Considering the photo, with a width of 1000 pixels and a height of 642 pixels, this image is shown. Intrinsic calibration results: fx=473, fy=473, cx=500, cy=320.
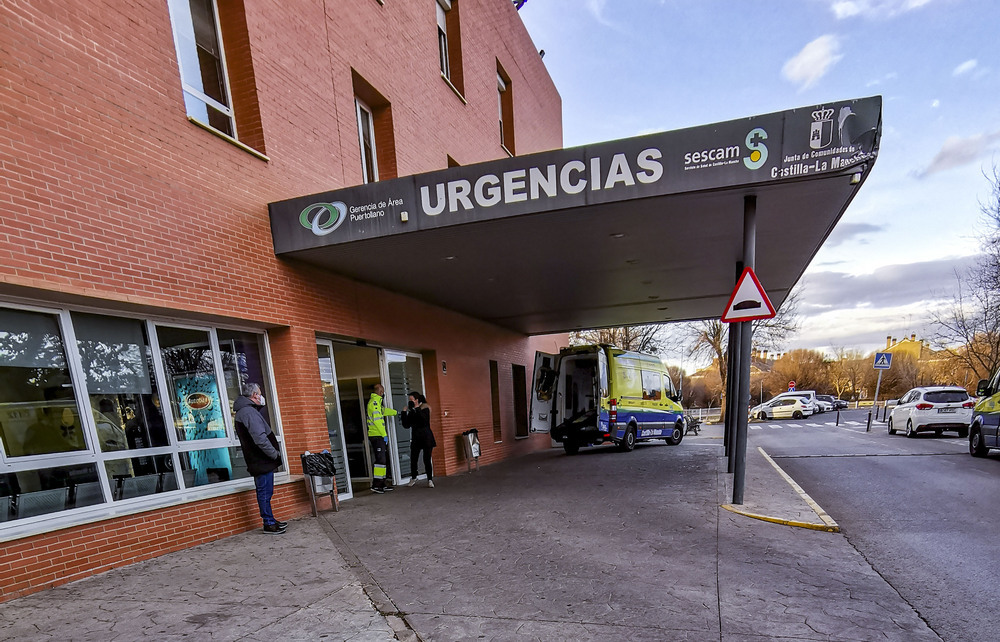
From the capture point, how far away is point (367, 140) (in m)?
8.95

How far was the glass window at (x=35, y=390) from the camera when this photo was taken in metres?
3.95

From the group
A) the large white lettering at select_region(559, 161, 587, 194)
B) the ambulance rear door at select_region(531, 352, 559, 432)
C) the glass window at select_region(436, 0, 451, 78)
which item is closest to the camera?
the large white lettering at select_region(559, 161, 587, 194)

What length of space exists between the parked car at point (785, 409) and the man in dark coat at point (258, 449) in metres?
39.0

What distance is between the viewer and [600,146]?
5023mm

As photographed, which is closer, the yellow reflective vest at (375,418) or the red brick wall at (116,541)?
the red brick wall at (116,541)

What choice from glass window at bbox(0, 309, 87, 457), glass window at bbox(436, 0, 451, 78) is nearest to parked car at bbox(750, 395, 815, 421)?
glass window at bbox(436, 0, 451, 78)

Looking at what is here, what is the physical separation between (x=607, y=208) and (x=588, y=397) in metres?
8.72

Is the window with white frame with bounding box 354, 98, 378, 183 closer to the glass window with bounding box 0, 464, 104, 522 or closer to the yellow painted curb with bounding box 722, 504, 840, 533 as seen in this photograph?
the glass window with bounding box 0, 464, 104, 522

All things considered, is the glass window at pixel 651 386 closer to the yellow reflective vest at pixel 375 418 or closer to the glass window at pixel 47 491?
the yellow reflective vest at pixel 375 418

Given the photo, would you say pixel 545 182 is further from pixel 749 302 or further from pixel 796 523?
pixel 796 523

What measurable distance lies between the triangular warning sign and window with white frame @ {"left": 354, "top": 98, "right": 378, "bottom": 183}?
6.46m

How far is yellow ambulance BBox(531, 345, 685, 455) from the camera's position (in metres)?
12.3

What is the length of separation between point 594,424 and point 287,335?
27.9 feet

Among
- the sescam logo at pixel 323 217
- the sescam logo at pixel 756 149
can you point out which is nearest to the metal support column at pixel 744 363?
the sescam logo at pixel 756 149
